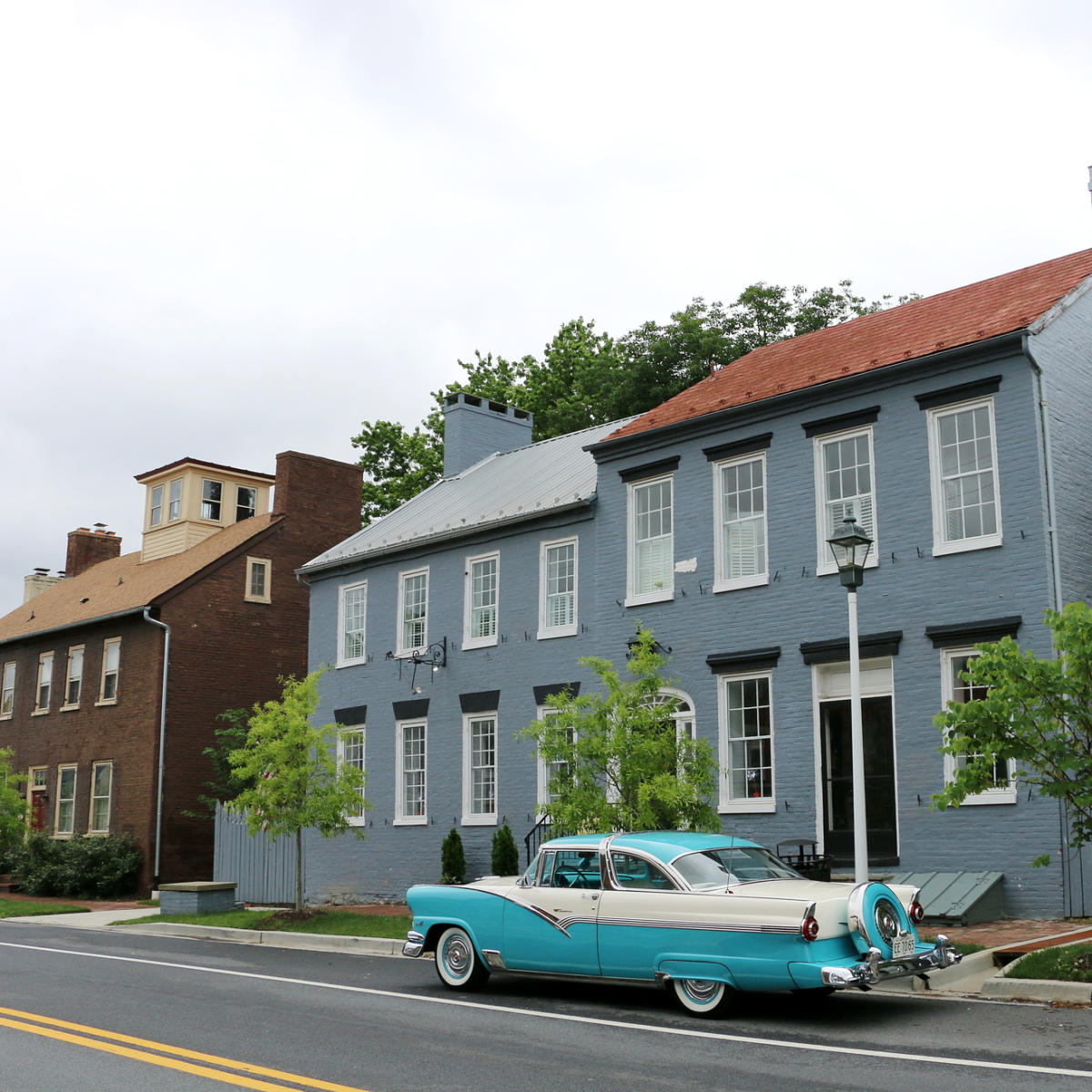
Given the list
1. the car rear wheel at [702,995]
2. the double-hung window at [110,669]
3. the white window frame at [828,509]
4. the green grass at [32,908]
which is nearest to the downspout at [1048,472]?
the white window frame at [828,509]

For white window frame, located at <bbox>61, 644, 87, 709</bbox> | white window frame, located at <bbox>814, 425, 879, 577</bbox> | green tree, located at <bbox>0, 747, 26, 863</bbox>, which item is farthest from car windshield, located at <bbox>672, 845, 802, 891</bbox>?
white window frame, located at <bbox>61, 644, 87, 709</bbox>

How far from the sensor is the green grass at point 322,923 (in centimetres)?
1853

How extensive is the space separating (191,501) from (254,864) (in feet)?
44.2

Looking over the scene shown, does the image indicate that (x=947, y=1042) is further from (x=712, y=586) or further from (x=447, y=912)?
(x=712, y=586)

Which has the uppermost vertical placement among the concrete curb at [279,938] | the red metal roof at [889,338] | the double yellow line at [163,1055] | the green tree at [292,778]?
the red metal roof at [889,338]

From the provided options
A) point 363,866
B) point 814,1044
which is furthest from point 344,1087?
point 363,866

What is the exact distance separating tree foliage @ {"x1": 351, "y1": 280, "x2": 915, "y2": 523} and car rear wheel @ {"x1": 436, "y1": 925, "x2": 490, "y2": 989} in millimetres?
22470

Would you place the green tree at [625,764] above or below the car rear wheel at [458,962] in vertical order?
above

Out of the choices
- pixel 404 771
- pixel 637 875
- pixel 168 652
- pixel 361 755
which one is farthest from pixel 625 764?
pixel 168 652

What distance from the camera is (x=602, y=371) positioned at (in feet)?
128

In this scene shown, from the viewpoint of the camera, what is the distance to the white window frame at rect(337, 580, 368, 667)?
27.3m

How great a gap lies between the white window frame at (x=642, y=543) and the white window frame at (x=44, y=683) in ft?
70.6

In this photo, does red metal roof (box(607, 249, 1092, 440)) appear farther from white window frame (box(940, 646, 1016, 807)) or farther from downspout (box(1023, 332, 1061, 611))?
white window frame (box(940, 646, 1016, 807))

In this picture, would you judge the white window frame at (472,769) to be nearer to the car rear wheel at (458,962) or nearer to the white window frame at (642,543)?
the white window frame at (642,543)
